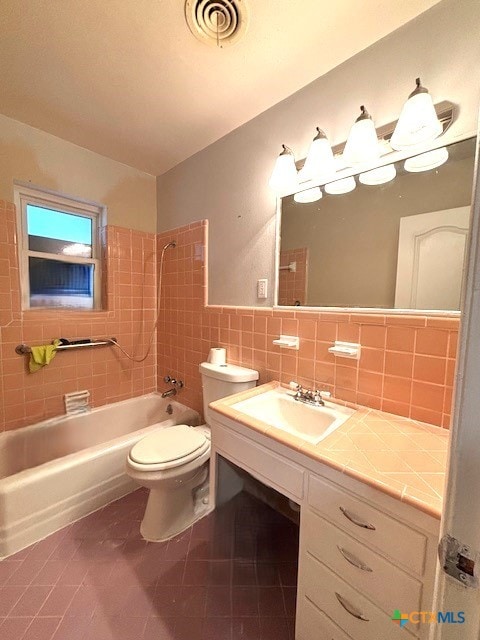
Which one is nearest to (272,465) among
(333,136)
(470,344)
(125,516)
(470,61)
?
(470,344)

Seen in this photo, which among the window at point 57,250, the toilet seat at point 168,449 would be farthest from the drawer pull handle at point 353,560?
the window at point 57,250

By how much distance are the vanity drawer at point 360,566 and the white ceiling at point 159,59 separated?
1.78 m

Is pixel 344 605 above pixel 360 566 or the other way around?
the other way around

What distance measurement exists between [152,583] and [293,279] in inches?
61.3

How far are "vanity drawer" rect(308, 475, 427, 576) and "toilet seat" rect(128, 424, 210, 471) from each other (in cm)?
72

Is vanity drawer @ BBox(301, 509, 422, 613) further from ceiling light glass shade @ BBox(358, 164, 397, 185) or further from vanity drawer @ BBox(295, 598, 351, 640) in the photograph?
ceiling light glass shade @ BBox(358, 164, 397, 185)

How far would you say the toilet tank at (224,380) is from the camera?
1469 mm

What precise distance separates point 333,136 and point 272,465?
4.68ft

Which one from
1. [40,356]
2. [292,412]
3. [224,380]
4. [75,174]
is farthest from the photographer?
[75,174]

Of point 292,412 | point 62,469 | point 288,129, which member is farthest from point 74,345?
point 288,129

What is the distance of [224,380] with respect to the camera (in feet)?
Answer: 4.91

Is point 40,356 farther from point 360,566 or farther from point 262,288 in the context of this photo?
point 360,566

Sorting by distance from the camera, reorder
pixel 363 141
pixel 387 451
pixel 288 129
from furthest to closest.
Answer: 1. pixel 288 129
2. pixel 363 141
3. pixel 387 451

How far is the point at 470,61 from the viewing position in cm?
85
